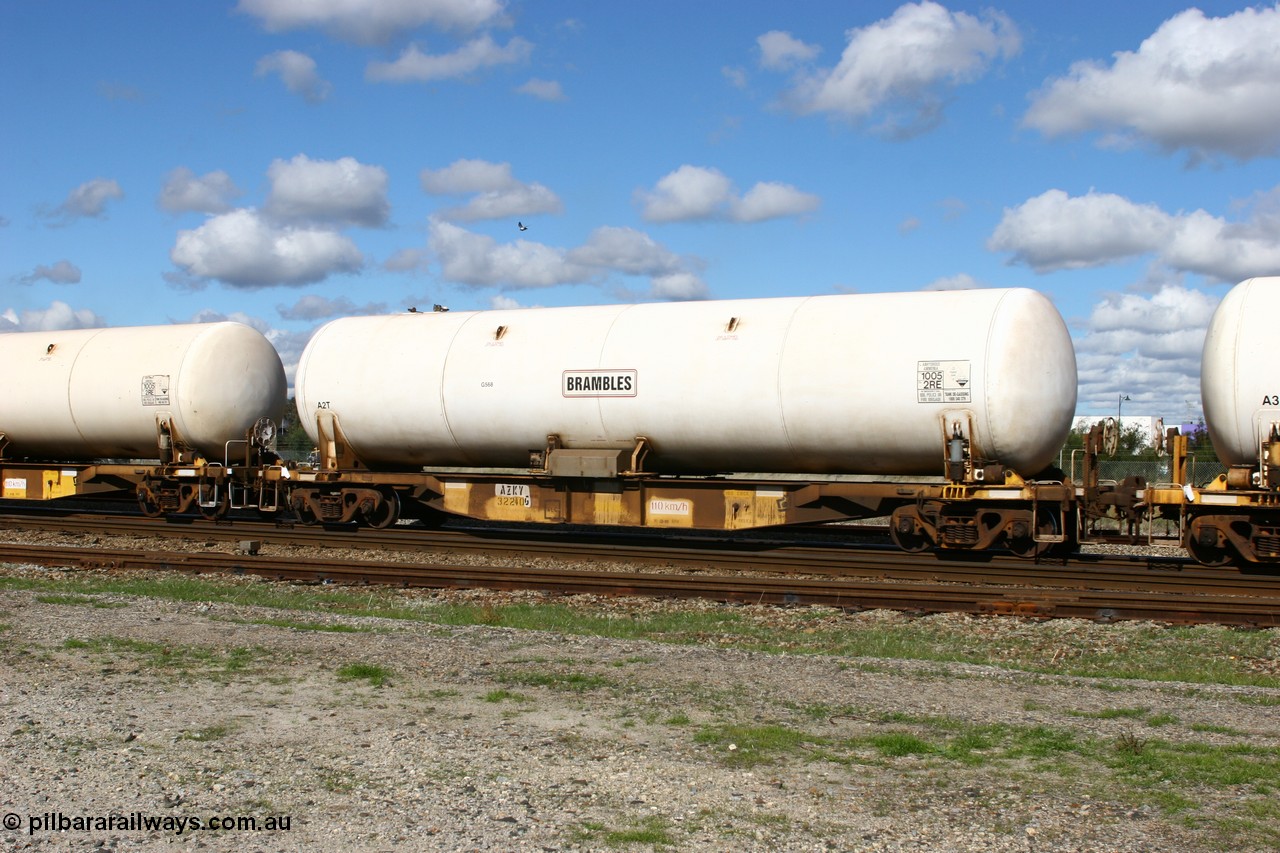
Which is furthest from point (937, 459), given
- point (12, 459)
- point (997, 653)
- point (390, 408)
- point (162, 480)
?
point (12, 459)

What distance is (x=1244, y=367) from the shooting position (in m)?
13.4

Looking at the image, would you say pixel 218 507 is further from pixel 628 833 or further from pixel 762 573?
pixel 628 833

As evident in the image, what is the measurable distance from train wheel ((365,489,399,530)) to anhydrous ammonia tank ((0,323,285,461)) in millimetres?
3667

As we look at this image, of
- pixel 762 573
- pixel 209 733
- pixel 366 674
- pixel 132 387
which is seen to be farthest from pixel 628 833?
pixel 132 387

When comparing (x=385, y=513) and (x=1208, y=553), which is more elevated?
(x=385, y=513)

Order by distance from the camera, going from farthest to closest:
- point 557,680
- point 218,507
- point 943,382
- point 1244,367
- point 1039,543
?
point 218,507 → point 1039,543 → point 943,382 → point 1244,367 → point 557,680

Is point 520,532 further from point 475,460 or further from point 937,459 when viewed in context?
point 937,459

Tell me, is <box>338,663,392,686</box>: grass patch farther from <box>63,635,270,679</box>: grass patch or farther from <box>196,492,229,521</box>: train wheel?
<box>196,492,229,521</box>: train wheel

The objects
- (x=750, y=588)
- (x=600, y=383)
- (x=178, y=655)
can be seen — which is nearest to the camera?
(x=178, y=655)

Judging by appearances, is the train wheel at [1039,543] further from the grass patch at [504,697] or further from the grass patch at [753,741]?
the grass patch at [504,697]

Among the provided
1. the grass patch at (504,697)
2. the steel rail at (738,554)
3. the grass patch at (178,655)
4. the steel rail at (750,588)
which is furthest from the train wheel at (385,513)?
the grass patch at (504,697)

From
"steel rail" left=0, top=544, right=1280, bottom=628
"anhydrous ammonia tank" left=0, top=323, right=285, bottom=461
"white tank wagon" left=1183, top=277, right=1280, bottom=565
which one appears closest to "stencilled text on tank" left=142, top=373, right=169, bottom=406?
"anhydrous ammonia tank" left=0, top=323, right=285, bottom=461

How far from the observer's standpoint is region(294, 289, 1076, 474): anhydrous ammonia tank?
14.1 metres

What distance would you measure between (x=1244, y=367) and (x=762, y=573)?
6.54 metres
